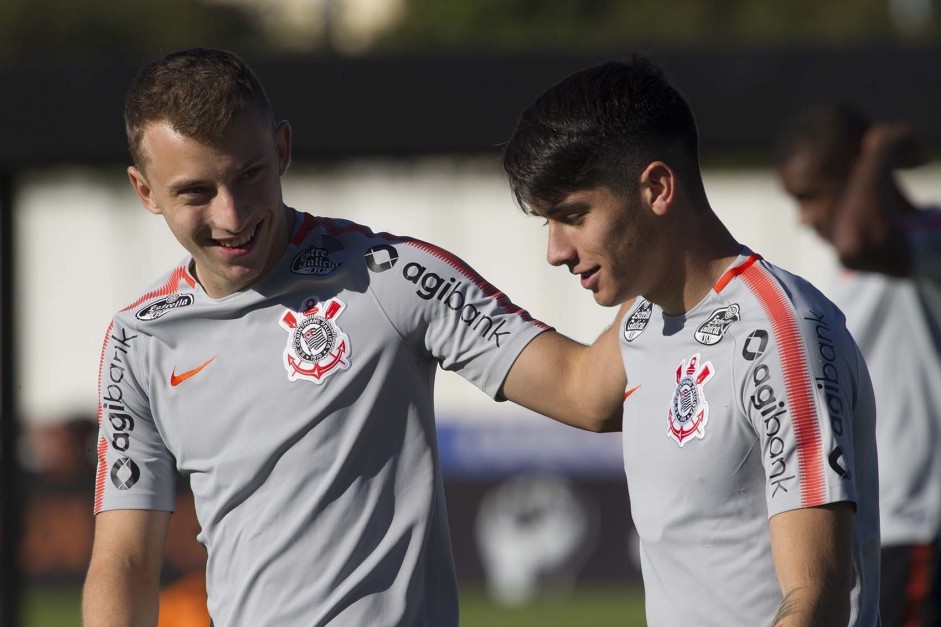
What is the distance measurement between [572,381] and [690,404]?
391mm

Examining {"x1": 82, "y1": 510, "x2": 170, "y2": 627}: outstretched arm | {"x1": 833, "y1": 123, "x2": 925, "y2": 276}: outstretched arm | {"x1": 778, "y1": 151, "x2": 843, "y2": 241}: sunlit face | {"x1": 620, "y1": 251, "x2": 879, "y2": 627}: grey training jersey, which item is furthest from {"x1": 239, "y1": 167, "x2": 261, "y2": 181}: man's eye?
{"x1": 778, "y1": 151, "x2": 843, "y2": 241}: sunlit face

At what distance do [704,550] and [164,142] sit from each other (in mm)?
1305

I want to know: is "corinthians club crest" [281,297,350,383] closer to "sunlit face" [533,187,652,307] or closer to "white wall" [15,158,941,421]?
"sunlit face" [533,187,652,307]

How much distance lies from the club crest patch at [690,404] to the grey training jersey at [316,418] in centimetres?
43

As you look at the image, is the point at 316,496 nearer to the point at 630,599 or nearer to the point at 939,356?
the point at 939,356

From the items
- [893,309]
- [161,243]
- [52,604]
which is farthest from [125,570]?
[161,243]

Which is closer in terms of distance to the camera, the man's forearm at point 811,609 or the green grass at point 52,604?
the man's forearm at point 811,609

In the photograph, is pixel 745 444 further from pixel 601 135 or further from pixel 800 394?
pixel 601 135

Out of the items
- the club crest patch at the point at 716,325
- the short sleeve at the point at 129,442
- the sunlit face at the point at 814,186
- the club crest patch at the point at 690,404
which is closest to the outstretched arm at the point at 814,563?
the club crest patch at the point at 690,404

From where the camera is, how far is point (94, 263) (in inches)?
588

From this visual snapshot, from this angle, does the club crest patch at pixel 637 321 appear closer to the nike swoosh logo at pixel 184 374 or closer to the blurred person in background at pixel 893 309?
the nike swoosh logo at pixel 184 374

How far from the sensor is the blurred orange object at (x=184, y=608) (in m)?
7.29

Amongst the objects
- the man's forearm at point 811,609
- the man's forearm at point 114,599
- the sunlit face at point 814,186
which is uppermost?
the sunlit face at point 814,186

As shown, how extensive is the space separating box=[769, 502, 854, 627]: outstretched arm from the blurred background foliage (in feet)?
45.5
